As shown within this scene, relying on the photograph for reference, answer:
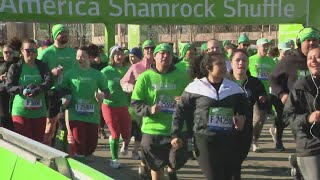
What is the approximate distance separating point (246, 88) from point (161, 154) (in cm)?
159

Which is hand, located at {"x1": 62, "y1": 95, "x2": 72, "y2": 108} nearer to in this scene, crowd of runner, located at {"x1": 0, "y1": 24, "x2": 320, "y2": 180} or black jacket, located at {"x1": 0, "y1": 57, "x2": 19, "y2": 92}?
crowd of runner, located at {"x1": 0, "y1": 24, "x2": 320, "y2": 180}

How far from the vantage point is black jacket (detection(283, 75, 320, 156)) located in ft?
15.4

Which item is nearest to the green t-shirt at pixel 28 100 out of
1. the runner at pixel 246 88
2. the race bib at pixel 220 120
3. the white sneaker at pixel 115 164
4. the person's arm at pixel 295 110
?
the white sneaker at pixel 115 164

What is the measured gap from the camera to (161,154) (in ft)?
19.6

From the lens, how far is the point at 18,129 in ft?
23.4

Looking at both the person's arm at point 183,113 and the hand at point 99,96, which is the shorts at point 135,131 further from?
the person's arm at point 183,113

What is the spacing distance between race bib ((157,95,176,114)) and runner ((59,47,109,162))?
54.2 inches

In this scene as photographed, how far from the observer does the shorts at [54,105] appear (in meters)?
7.29

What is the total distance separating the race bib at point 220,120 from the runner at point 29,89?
9.51 ft

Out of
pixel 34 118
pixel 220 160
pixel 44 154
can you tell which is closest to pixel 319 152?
pixel 220 160

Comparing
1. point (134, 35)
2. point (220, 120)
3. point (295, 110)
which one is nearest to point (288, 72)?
point (295, 110)

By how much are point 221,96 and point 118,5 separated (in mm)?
4750

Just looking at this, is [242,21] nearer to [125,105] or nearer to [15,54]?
[125,105]

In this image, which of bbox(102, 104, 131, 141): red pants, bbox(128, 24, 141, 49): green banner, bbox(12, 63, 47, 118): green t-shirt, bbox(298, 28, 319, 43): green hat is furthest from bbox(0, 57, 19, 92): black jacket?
bbox(128, 24, 141, 49): green banner
